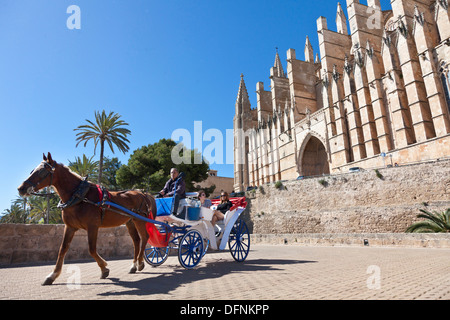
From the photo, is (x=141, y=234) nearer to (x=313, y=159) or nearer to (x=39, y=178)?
(x=39, y=178)

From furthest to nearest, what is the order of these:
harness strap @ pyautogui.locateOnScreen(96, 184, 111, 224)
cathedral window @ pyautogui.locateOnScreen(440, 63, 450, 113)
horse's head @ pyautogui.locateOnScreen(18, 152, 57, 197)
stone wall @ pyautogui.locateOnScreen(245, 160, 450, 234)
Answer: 1. cathedral window @ pyautogui.locateOnScreen(440, 63, 450, 113)
2. stone wall @ pyautogui.locateOnScreen(245, 160, 450, 234)
3. harness strap @ pyautogui.locateOnScreen(96, 184, 111, 224)
4. horse's head @ pyautogui.locateOnScreen(18, 152, 57, 197)

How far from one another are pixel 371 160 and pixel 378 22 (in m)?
15.6

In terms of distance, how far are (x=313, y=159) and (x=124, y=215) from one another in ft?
93.6

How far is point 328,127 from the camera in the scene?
84.6ft

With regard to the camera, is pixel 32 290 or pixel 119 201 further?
pixel 119 201

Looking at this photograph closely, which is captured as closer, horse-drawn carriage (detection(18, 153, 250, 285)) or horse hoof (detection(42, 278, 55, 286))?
horse hoof (detection(42, 278, 55, 286))

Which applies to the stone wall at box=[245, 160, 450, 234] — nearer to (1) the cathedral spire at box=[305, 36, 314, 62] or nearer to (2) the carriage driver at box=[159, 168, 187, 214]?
(2) the carriage driver at box=[159, 168, 187, 214]

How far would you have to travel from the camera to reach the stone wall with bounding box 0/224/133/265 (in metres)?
5.82

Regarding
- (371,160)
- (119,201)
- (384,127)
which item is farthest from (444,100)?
(119,201)

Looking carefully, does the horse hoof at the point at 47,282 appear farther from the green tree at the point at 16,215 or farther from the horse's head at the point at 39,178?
the green tree at the point at 16,215

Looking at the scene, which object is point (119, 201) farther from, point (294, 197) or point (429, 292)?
point (294, 197)

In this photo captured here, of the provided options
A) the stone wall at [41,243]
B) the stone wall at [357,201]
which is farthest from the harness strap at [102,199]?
the stone wall at [357,201]

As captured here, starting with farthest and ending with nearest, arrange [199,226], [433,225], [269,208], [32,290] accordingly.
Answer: [269,208] < [433,225] < [199,226] < [32,290]

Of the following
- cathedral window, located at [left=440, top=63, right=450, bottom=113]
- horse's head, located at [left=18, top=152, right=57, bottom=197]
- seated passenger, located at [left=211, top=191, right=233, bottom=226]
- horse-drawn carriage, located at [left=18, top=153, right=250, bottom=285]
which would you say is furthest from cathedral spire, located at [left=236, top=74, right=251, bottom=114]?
horse's head, located at [left=18, top=152, right=57, bottom=197]
